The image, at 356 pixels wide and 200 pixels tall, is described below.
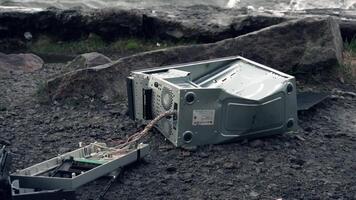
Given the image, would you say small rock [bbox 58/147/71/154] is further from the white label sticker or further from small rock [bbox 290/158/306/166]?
small rock [bbox 290/158/306/166]

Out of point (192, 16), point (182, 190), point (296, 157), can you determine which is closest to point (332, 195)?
point (296, 157)

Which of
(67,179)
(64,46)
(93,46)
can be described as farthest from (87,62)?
(67,179)

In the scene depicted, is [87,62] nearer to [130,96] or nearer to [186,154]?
[130,96]

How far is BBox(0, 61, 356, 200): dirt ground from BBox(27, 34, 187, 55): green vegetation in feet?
6.94

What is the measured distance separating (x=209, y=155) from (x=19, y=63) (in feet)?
10.9

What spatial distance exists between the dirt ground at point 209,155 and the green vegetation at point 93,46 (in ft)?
6.94

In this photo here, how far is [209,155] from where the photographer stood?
16.0 ft

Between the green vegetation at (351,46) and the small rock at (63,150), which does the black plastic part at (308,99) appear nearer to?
the green vegetation at (351,46)

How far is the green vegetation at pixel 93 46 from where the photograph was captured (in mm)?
8219

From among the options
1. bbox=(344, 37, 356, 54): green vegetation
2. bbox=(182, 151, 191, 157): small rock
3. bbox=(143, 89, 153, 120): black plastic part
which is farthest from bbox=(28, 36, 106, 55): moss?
bbox=(182, 151, 191, 157): small rock

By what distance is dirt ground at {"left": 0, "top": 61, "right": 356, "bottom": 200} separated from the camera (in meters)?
4.44

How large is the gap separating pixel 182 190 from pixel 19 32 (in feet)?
15.9

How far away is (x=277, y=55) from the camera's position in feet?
22.3

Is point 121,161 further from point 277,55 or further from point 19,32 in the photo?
point 19,32
